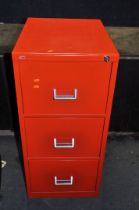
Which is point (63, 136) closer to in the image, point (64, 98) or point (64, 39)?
point (64, 98)

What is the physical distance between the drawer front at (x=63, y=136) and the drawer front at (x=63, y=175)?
63 mm

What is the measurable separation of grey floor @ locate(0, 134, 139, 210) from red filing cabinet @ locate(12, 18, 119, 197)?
10 cm

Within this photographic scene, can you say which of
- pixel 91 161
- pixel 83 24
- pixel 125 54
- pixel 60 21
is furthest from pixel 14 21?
pixel 91 161

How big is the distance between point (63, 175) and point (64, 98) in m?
0.52

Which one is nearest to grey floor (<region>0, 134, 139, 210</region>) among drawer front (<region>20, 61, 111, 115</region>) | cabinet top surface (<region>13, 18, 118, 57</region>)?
drawer front (<region>20, 61, 111, 115</region>)

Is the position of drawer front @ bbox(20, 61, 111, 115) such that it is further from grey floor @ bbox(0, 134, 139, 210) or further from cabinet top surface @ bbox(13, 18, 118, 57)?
grey floor @ bbox(0, 134, 139, 210)

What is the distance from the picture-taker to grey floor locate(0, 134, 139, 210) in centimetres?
143

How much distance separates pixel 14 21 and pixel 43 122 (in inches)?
35.4

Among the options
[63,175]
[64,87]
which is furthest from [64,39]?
[63,175]

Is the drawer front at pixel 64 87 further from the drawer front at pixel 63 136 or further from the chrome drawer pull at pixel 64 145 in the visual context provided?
the chrome drawer pull at pixel 64 145

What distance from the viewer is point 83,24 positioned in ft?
4.30

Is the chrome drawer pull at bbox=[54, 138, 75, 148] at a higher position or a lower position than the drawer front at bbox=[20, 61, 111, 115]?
lower

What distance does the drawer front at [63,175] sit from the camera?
4.20 feet

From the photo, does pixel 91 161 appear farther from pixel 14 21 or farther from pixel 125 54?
pixel 14 21
